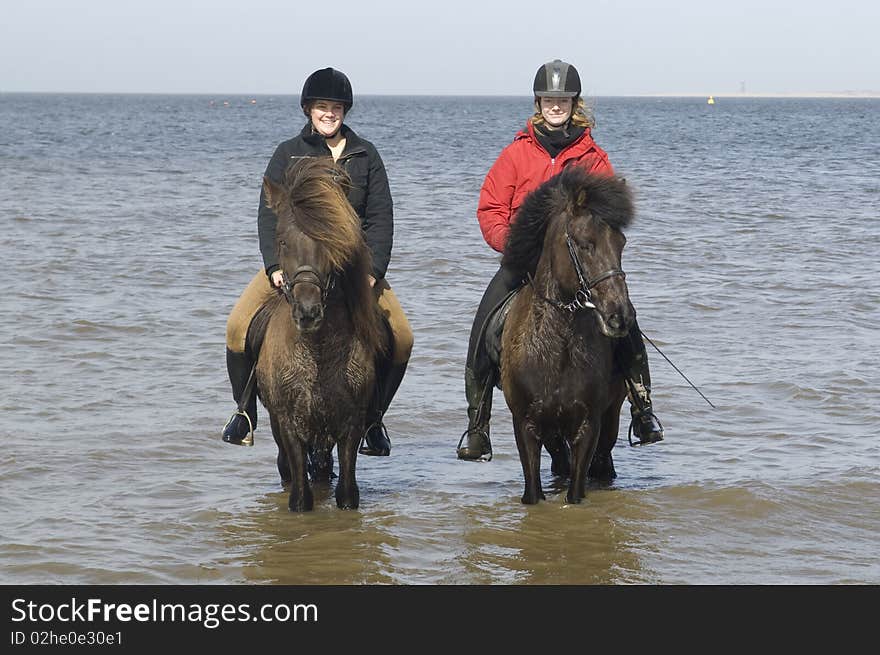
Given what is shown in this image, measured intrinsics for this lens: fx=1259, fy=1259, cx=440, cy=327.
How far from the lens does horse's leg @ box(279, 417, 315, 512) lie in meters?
6.88

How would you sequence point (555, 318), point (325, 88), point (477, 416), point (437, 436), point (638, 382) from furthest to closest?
→ 1. point (437, 436)
2. point (477, 416)
3. point (638, 382)
4. point (325, 88)
5. point (555, 318)

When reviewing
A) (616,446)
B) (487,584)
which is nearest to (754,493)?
(616,446)

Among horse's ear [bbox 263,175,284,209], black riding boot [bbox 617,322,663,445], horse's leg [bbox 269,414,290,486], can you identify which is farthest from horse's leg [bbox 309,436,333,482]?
black riding boot [bbox 617,322,663,445]

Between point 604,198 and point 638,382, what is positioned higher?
point 604,198

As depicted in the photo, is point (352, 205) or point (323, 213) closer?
point (323, 213)

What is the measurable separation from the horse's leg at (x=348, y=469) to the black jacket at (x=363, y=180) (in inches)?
36.2

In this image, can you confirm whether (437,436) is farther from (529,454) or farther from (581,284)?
(581,284)

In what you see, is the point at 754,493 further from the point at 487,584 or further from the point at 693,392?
the point at 693,392

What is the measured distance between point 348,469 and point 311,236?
150 cm

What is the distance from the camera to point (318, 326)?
6.27 meters

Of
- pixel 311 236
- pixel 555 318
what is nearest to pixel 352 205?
pixel 311 236

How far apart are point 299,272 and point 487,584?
1.80 m

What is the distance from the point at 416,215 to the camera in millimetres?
24625

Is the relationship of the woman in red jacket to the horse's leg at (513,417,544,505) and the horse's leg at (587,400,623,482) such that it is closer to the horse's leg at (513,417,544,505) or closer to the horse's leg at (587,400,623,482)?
the horse's leg at (587,400,623,482)
